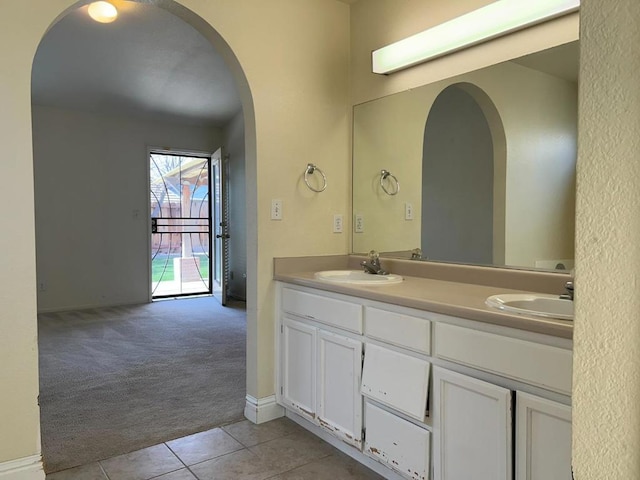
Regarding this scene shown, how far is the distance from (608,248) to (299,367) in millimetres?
2004

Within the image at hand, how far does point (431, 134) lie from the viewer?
2475 millimetres

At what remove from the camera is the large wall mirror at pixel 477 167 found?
1853mm

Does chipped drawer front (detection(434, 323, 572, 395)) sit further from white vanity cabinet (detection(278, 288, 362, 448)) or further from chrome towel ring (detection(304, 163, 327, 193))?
chrome towel ring (detection(304, 163, 327, 193))

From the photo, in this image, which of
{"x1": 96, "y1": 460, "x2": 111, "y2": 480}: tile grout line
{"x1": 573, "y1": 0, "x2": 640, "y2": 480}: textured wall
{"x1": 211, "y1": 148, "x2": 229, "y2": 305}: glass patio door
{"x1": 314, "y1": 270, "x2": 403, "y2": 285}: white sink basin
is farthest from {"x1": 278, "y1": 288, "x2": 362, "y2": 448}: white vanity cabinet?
{"x1": 211, "y1": 148, "x2": 229, "y2": 305}: glass patio door

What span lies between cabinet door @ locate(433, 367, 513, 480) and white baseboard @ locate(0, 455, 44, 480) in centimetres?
151

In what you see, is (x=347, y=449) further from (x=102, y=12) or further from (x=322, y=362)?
(x=102, y=12)

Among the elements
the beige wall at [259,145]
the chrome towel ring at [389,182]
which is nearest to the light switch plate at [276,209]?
the beige wall at [259,145]

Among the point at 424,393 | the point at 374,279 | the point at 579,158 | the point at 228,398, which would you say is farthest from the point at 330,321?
the point at 579,158

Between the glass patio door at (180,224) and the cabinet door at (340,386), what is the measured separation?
4.52m

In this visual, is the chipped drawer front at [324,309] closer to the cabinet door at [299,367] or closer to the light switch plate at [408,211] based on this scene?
the cabinet door at [299,367]

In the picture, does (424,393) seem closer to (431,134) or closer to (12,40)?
(431,134)

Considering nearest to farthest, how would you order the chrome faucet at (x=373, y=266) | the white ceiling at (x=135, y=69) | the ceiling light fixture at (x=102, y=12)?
the chrome faucet at (x=373, y=266)
the ceiling light fixture at (x=102, y=12)
the white ceiling at (x=135, y=69)

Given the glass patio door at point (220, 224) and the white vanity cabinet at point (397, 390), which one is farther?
the glass patio door at point (220, 224)

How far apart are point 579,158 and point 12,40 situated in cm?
199
